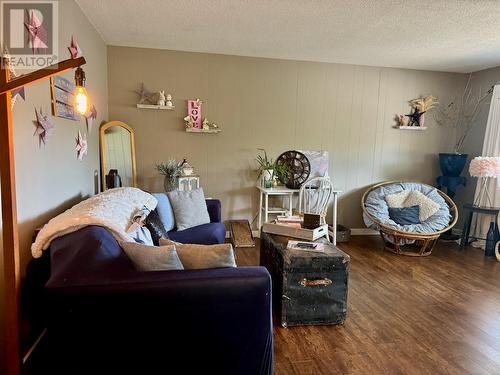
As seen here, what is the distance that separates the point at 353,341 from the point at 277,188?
239 cm

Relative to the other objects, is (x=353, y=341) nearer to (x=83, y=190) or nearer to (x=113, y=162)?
(x=83, y=190)

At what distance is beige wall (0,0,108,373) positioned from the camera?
183 centimetres

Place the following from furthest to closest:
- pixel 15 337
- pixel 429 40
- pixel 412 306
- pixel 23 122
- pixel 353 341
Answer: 1. pixel 429 40
2. pixel 412 306
3. pixel 353 341
4. pixel 23 122
5. pixel 15 337

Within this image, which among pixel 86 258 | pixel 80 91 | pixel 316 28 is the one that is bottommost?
pixel 86 258

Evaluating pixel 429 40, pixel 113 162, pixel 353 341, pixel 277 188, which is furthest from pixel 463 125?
pixel 113 162

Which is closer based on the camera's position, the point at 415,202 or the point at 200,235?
the point at 200,235

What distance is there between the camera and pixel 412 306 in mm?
2828

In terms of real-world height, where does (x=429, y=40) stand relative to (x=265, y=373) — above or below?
above

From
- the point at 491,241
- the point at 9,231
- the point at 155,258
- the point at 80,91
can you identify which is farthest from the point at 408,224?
the point at 9,231

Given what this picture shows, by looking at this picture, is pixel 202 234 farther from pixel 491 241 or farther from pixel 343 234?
pixel 491 241

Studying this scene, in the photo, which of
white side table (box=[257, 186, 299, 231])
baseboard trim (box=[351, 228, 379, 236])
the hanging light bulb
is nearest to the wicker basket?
baseboard trim (box=[351, 228, 379, 236])

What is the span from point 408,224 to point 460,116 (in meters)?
2.03

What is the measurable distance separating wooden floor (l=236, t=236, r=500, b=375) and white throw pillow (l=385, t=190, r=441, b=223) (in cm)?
74

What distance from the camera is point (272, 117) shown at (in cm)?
462
